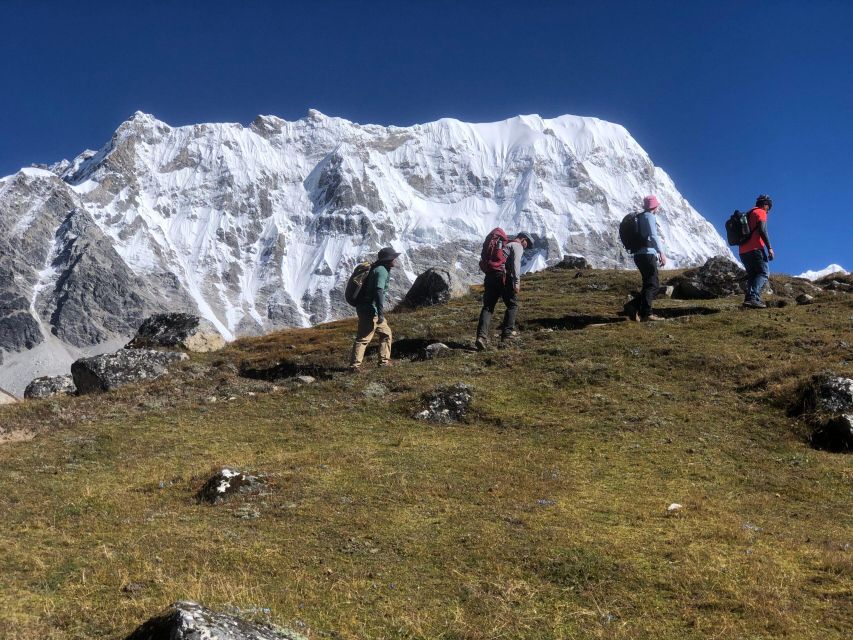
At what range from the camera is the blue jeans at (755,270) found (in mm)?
22875

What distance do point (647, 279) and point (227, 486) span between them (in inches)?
660

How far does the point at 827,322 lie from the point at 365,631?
1872 centimetres

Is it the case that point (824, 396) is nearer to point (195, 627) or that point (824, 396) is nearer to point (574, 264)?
point (195, 627)

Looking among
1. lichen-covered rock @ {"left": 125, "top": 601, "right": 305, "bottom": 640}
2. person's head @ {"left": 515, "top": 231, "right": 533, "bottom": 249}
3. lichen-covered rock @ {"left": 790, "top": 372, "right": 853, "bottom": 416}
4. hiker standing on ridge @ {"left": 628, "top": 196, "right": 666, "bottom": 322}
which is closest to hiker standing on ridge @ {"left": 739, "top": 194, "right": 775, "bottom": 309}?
hiker standing on ridge @ {"left": 628, "top": 196, "right": 666, "bottom": 322}

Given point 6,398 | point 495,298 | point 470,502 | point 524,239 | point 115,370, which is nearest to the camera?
point 470,502

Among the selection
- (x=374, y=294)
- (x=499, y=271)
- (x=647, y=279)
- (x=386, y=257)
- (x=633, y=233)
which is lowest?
(x=374, y=294)

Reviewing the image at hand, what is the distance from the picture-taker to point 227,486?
34.3 ft

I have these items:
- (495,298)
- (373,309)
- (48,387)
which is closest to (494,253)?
(495,298)

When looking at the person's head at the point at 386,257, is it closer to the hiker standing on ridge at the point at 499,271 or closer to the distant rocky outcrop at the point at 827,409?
the hiker standing on ridge at the point at 499,271

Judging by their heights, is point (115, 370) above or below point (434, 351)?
below

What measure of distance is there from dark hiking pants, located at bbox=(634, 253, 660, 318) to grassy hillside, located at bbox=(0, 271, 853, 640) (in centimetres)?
302

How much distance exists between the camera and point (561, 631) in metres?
6.46

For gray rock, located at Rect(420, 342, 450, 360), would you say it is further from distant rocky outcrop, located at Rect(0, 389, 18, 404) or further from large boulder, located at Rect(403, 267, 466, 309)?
large boulder, located at Rect(403, 267, 466, 309)

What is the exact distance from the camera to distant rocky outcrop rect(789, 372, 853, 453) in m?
12.3
